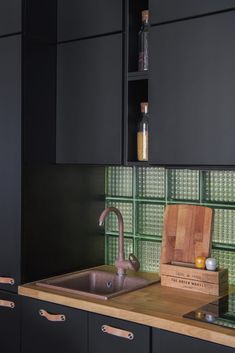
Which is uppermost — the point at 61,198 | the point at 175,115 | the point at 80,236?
the point at 175,115

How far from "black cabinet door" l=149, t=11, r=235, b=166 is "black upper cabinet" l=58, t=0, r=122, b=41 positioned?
0.84 ft

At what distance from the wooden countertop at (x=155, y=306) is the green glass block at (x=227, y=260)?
22cm

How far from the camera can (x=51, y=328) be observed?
2.22 m

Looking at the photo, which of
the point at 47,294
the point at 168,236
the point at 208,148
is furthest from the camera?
the point at 168,236

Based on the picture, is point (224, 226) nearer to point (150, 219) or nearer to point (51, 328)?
point (150, 219)

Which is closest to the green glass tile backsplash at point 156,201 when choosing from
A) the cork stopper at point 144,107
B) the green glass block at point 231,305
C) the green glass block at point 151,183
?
the green glass block at point 151,183

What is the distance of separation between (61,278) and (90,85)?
94 cm

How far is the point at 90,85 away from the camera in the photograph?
7.91ft

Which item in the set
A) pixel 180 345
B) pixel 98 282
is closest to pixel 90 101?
pixel 98 282

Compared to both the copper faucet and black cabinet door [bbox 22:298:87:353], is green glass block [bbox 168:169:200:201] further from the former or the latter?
black cabinet door [bbox 22:298:87:353]

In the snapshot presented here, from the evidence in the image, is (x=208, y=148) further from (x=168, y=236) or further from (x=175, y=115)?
(x=168, y=236)

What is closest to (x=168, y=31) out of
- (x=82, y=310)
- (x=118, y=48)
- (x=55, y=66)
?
(x=118, y=48)

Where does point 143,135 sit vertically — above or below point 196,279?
above

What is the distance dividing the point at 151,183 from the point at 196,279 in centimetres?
60
